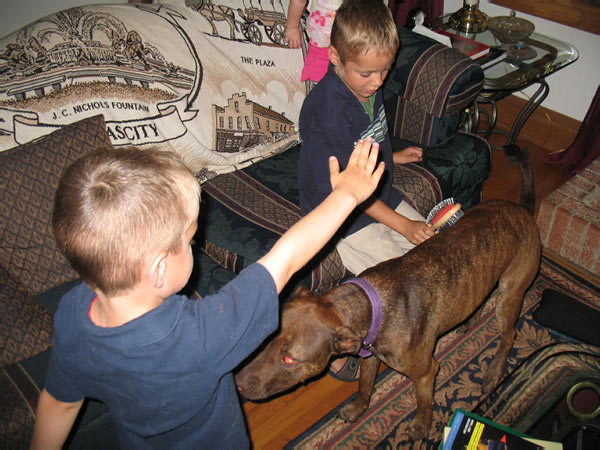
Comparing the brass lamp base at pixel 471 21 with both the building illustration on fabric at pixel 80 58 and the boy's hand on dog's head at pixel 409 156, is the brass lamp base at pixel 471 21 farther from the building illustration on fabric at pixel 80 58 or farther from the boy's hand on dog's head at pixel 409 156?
the building illustration on fabric at pixel 80 58

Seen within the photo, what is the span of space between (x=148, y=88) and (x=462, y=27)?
8.38 feet

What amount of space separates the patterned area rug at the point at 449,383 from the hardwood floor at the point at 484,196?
0.08 metres

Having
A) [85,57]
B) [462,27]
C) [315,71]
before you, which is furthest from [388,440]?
[462,27]

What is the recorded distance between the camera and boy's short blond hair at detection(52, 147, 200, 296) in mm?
976

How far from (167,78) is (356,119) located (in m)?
1.26

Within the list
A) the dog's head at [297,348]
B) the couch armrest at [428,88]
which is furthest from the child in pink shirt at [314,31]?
the dog's head at [297,348]

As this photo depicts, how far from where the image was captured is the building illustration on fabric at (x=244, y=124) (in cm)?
292

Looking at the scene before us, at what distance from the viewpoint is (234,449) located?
1.43 metres

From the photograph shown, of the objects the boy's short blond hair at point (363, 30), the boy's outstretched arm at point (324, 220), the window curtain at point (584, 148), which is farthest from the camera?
the window curtain at point (584, 148)

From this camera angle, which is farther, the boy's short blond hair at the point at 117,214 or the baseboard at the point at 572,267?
the baseboard at the point at 572,267

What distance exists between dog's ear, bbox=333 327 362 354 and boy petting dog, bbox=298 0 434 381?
0.70m

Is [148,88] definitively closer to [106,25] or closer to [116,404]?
[106,25]

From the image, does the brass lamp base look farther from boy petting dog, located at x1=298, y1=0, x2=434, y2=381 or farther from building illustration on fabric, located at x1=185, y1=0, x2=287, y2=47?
boy petting dog, located at x1=298, y1=0, x2=434, y2=381

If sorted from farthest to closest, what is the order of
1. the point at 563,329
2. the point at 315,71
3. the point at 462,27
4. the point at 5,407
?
the point at 462,27, the point at 315,71, the point at 563,329, the point at 5,407
